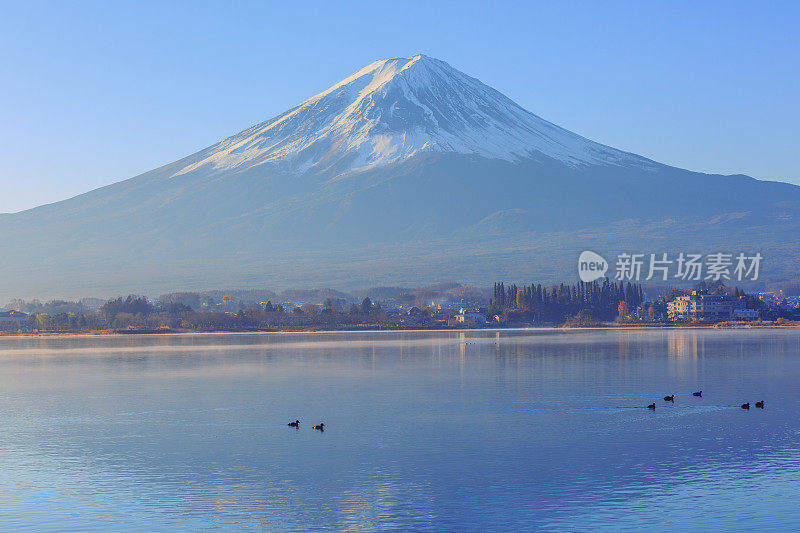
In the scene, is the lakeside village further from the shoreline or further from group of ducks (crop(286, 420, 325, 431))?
group of ducks (crop(286, 420, 325, 431))

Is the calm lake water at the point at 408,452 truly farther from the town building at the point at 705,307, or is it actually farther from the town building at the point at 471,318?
the town building at the point at 471,318

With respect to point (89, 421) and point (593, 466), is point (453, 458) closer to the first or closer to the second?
point (593, 466)

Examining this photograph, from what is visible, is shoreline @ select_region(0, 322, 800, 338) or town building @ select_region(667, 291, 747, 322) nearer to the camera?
shoreline @ select_region(0, 322, 800, 338)

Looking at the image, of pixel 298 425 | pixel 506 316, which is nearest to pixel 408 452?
pixel 298 425

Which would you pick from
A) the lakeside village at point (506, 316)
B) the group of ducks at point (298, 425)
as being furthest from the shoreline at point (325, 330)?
the group of ducks at point (298, 425)

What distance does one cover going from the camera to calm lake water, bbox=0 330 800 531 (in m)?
22.5

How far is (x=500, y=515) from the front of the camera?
72.5ft

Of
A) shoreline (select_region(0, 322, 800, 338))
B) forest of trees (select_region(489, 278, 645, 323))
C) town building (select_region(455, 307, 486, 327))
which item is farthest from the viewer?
town building (select_region(455, 307, 486, 327))

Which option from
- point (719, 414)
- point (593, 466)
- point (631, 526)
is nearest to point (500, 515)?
point (631, 526)

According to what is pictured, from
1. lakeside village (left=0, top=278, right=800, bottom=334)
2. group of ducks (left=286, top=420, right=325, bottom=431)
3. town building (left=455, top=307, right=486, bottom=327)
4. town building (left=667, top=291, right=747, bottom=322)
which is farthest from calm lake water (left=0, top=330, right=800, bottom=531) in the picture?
town building (left=455, top=307, right=486, bottom=327)

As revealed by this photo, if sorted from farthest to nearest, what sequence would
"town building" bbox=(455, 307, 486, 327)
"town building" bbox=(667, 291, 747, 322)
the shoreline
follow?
"town building" bbox=(455, 307, 486, 327), "town building" bbox=(667, 291, 747, 322), the shoreline

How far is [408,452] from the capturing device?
29828mm

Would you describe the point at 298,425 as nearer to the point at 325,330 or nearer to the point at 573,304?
the point at 325,330

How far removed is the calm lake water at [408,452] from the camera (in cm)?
2248
